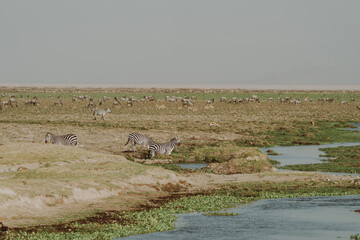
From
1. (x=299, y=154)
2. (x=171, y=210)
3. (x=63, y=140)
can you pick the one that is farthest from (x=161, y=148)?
(x=171, y=210)

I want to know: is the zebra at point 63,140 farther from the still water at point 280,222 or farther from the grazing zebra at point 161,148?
the still water at point 280,222

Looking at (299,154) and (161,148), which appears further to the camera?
(299,154)

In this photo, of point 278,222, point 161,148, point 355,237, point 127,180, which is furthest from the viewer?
point 161,148

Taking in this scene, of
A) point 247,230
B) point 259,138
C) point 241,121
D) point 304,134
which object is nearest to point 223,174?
point 247,230

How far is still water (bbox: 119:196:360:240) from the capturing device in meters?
16.4

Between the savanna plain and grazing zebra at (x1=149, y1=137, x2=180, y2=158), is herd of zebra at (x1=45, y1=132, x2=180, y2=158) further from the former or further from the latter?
the savanna plain

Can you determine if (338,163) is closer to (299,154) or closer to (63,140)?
(299,154)

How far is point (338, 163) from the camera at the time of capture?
3088 centimetres

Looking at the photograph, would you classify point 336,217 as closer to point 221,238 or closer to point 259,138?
point 221,238

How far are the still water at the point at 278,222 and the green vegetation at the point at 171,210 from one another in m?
0.53

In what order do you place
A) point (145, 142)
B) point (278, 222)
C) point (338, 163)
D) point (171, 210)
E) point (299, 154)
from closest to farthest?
point (278, 222) → point (171, 210) → point (338, 163) → point (145, 142) → point (299, 154)

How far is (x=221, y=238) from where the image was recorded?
15930 mm

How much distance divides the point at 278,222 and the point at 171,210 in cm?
350

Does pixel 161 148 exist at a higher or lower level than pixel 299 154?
higher
